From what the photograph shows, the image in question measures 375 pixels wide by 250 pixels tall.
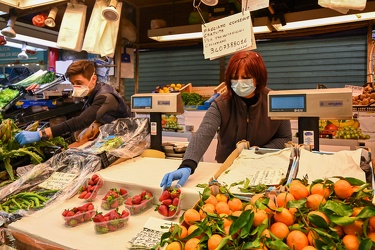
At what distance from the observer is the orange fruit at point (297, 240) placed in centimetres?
87

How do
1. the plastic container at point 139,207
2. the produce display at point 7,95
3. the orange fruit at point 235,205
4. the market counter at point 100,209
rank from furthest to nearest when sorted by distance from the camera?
the produce display at point 7,95 < the plastic container at point 139,207 < the market counter at point 100,209 < the orange fruit at point 235,205

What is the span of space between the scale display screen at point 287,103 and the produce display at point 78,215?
1.10 meters

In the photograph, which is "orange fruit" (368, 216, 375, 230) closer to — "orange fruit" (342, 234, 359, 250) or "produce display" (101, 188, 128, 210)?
"orange fruit" (342, 234, 359, 250)

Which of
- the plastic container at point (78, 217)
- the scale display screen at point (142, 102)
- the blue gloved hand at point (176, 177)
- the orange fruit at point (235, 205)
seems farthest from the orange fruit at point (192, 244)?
the scale display screen at point (142, 102)

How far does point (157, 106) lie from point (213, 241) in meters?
1.50

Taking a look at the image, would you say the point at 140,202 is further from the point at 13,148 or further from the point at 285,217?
the point at 13,148

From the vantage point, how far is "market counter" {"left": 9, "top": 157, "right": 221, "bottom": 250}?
1.30 meters

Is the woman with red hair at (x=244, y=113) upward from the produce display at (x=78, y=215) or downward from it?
upward

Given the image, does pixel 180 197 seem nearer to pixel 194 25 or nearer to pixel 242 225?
pixel 242 225

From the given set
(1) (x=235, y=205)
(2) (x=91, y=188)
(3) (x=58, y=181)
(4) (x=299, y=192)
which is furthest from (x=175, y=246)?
(3) (x=58, y=181)

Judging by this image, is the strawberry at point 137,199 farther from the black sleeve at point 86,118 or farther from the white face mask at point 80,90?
the white face mask at point 80,90

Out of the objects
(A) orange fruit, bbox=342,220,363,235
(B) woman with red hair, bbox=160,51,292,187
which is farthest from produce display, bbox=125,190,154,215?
(A) orange fruit, bbox=342,220,363,235

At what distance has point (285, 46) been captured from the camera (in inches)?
195

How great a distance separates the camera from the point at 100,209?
5.25 feet
